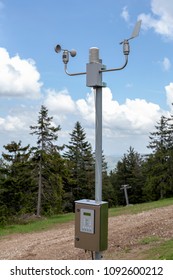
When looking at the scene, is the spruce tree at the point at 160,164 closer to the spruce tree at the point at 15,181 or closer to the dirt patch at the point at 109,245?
the spruce tree at the point at 15,181

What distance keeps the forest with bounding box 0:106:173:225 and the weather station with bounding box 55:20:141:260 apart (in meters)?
14.4

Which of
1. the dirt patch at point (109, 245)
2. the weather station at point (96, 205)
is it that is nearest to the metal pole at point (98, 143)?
the weather station at point (96, 205)

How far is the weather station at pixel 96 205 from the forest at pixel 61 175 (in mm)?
14356

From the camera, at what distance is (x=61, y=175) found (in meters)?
27.7

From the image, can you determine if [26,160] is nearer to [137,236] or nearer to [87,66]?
[137,236]

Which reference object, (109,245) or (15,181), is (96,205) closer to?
(109,245)

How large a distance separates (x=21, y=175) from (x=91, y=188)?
12963 mm

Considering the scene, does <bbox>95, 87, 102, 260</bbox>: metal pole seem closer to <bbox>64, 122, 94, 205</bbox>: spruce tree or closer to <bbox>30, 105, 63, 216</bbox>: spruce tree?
<bbox>30, 105, 63, 216</bbox>: spruce tree

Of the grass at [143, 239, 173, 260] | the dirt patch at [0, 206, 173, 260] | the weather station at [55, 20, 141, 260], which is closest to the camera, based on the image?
the weather station at [55, 20, 141, 260]

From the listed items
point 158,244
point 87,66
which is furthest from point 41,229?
point 87,66

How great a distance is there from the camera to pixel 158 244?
7914 mm

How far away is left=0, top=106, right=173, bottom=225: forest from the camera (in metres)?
24.6

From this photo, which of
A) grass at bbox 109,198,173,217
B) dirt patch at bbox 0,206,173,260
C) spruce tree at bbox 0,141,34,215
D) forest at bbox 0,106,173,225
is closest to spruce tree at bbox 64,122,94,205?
forest at bbox 0,106,173,225

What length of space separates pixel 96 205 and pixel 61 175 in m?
23.4
